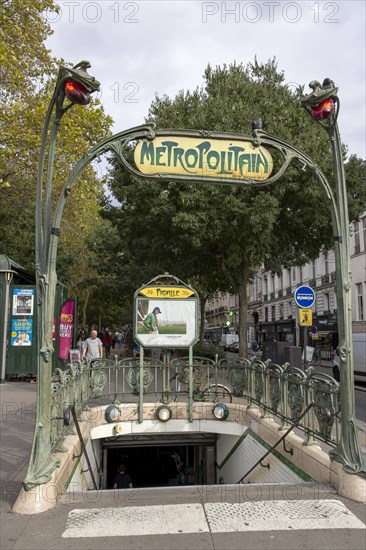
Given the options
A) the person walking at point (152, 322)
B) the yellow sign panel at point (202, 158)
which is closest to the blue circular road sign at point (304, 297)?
the person walking at point (152, 322)

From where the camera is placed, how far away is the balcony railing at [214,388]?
18.1 feet

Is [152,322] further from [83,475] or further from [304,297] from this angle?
[304,297]

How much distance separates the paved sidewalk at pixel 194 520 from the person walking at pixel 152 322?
4.65m

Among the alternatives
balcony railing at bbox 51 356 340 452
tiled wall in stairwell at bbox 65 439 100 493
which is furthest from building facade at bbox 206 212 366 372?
tiled wall in stairwell at bbox 65 439 100 493

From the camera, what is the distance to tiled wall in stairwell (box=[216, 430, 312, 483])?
6.52 meters

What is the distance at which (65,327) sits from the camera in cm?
1495

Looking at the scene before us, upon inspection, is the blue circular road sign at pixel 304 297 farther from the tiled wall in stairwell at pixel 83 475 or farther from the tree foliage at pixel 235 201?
the tiled wall in stairwell at pixel 83 475

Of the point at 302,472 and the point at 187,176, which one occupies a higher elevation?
the point at 187,176

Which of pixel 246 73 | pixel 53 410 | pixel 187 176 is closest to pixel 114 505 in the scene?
pixel 53 410

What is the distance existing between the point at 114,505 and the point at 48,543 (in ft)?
2.90

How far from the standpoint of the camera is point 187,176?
16.1ft

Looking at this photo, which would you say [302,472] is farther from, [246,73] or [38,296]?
[246,73]

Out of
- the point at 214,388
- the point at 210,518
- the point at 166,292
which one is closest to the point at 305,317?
the point at 214,388

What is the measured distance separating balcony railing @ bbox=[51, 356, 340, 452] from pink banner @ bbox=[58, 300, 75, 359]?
186 inches
